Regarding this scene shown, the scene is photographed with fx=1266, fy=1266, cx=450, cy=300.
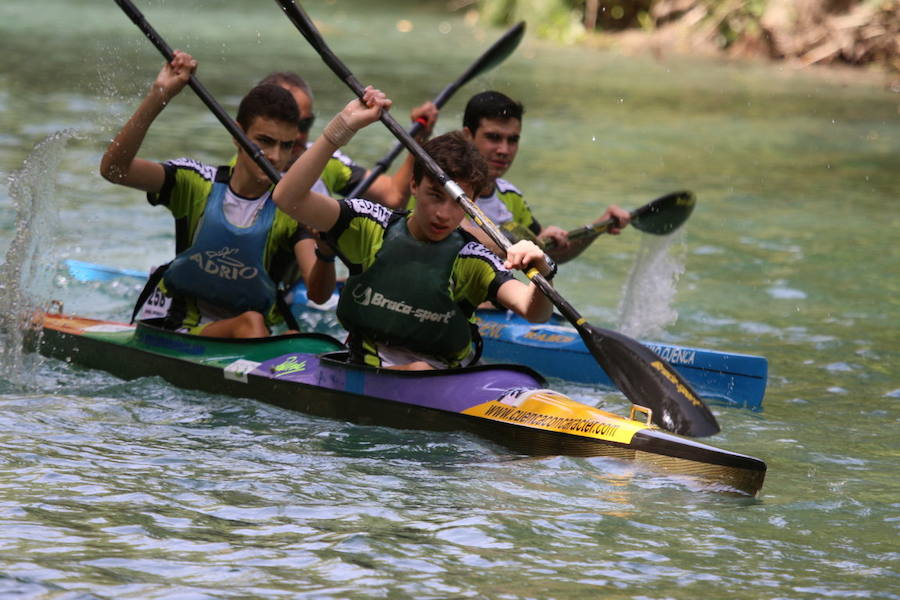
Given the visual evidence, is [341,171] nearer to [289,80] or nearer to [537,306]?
[289,80]

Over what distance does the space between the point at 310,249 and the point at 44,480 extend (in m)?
1.68

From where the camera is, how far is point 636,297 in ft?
22.9

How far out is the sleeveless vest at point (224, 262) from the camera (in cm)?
509

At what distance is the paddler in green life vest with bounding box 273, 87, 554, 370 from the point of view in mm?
4438

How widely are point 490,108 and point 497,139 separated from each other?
154mm

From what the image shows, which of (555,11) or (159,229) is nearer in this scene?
(159,229)

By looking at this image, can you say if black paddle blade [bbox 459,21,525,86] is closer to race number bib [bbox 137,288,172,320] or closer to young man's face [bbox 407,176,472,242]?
race number bib [bbox 137,288,172,320]

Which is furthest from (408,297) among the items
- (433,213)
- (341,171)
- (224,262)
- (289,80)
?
(341,171)

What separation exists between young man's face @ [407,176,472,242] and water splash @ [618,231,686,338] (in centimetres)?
241

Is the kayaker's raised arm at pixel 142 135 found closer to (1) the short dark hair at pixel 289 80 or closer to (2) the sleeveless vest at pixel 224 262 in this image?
(2) the sleeveless vest at pixel 224 262

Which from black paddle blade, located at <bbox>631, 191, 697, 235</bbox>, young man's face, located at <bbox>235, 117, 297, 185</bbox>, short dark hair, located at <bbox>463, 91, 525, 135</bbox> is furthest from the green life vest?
black paddle blade, located at <bbox>631, 191, 697, 235</bbox>

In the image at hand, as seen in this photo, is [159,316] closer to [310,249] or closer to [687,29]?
[310,249]

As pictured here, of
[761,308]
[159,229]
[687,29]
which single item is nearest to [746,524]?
[761,308]

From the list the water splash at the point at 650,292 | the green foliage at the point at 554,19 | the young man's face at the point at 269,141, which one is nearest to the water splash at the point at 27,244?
the young man's face at the point at 269,141
